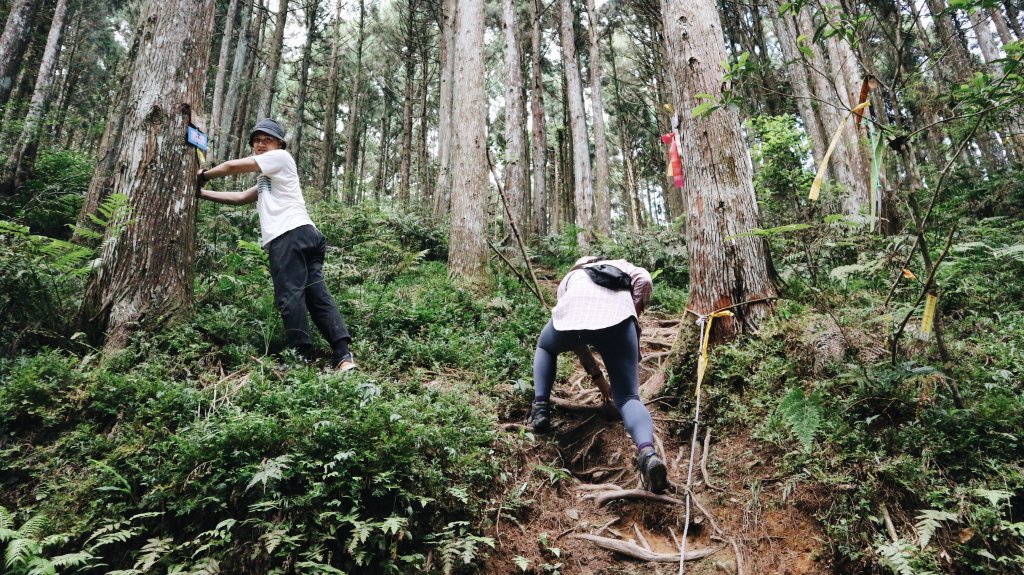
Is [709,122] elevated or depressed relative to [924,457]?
elevated

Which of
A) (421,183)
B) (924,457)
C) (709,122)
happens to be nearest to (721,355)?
(924,457)

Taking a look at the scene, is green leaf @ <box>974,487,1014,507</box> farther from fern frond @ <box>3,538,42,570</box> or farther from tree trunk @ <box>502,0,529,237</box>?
tree trunk @ <box>502,0,529,237</box>

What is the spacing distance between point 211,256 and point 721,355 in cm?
532

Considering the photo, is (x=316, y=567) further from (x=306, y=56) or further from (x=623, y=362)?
(x=306, y=56)

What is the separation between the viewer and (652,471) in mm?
3117

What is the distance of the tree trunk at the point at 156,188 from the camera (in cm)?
363

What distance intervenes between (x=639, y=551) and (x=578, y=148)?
471 inches

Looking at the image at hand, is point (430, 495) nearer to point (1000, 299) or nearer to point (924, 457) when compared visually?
point (924, 457)

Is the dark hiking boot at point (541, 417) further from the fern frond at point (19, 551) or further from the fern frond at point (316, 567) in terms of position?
the fern frond at point (19, 551)

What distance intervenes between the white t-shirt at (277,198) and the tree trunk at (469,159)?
3.27 meters

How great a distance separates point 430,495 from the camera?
105 inches

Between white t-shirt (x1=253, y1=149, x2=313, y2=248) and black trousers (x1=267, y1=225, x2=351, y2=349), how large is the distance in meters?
0.08

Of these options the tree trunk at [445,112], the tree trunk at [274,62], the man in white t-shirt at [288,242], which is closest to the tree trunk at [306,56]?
the tree trunk at [274,62]

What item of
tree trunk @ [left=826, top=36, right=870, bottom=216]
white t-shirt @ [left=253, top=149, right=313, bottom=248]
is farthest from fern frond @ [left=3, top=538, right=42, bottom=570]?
tree trunk @ [left=826, top=36, right=870, bottom=216]
